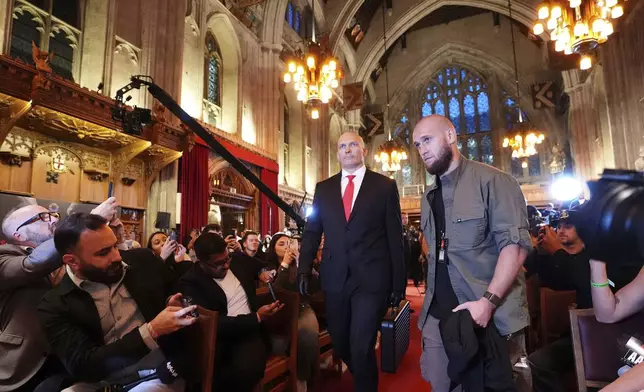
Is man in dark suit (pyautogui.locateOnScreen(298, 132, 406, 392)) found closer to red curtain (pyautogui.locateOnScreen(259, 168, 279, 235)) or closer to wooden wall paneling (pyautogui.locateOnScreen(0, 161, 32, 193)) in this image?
wooden wall paneling (pyautogui.locateOnScreen(0, 161, 32, 193))

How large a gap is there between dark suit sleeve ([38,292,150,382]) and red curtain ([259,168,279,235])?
8872 mm

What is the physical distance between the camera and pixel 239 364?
7.07ft

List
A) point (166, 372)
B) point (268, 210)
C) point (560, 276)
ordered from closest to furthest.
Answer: point (166, 372) < point (560, 276) < point (268, 210)

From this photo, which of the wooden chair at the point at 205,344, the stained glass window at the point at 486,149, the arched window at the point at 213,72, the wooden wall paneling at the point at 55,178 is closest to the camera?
the wooden chair at the point at 205,344

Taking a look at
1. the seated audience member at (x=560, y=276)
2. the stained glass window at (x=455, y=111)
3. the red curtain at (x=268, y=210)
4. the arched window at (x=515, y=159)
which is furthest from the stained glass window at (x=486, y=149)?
the seated audience member at (x=560, y=276)

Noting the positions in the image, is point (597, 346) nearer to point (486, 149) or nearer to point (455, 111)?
point (486, 149)

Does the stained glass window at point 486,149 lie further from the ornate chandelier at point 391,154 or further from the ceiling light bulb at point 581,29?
the ceiling light bulb at point 581,29

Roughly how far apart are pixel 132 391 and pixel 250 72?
10.7 m

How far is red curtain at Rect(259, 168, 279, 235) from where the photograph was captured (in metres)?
10.6

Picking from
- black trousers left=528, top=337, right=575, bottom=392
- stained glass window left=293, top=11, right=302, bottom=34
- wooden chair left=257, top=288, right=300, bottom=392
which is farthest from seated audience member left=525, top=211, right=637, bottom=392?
stained glass window left=293, top=11, right=302, bottom=34

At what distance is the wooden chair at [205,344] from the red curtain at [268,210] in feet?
28.3

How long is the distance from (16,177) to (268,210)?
20.7 feet

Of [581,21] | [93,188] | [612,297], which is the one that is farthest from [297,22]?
[612,297]

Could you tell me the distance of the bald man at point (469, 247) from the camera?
4.94ft
